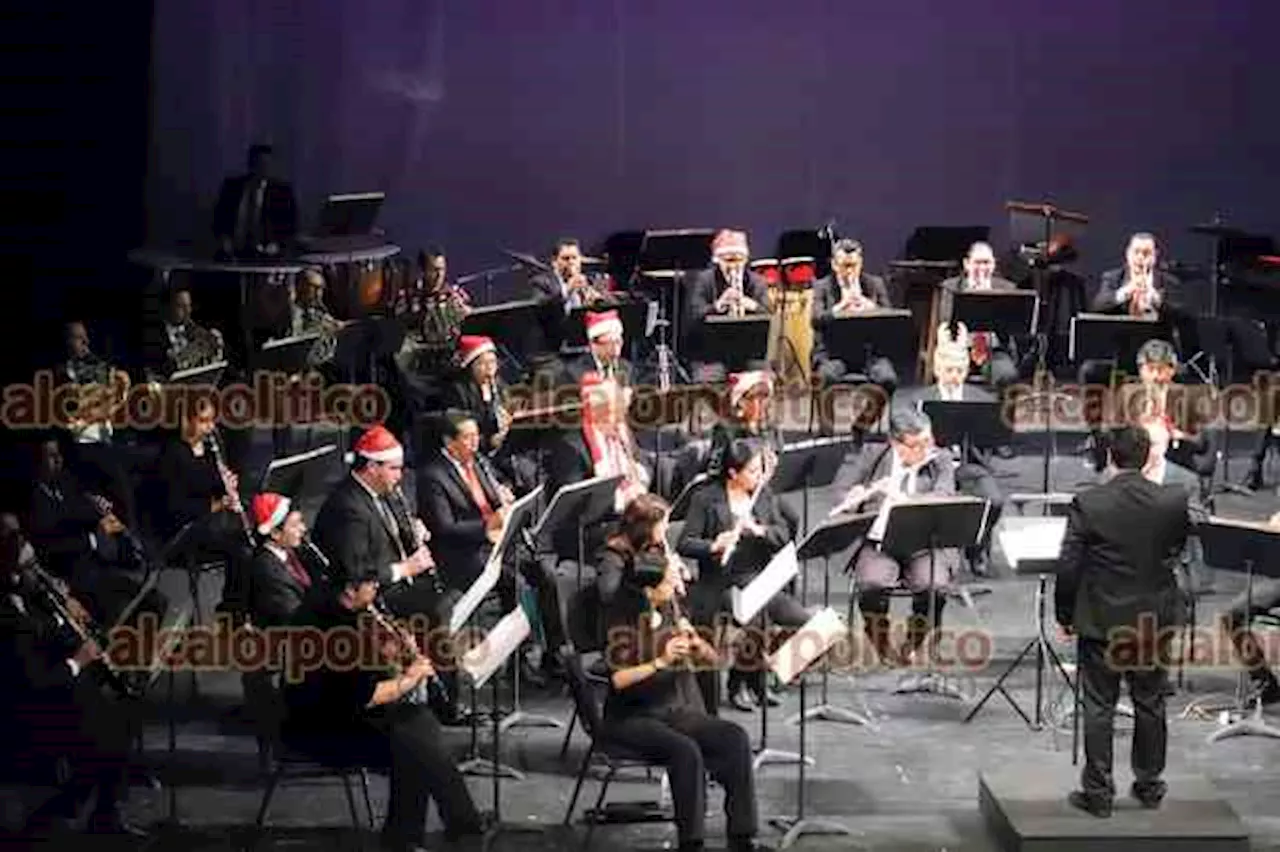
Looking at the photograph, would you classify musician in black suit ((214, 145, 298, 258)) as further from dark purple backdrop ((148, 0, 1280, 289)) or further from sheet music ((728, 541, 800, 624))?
sheet music ((728, 541, 800, 624))

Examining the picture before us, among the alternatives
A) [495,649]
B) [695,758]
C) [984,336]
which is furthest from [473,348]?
[984,336]

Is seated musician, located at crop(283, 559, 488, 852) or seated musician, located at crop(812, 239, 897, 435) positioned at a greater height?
seated musician, located at crop(812, 239, 897, 435)

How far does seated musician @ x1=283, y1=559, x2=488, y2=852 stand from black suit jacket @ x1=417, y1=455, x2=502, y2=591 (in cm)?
157

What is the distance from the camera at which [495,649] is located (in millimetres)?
8812

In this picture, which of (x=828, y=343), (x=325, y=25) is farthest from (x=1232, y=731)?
(x=325, y=25)

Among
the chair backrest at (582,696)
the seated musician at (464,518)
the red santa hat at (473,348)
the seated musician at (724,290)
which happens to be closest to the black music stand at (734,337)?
the seated musician at (724,290)

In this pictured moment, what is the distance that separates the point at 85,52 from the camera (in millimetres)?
14078

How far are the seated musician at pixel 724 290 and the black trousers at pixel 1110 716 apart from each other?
5.39 m

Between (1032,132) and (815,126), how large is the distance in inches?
64.3

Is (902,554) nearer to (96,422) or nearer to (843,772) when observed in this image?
(843,772)

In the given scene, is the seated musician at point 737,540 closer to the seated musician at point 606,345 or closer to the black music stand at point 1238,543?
the seated musician at point 606,345

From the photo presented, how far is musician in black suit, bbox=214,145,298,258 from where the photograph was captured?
1576cm

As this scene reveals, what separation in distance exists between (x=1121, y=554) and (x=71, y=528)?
492cm

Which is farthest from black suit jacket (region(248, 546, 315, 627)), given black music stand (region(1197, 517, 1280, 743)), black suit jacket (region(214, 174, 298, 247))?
black suit jacket (region(214, 174, 298, 247))
